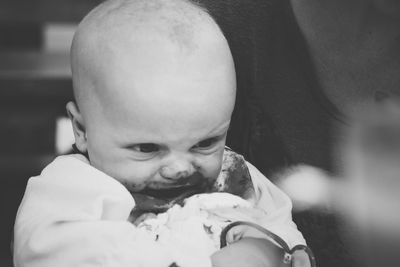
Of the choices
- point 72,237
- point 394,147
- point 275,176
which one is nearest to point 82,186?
point 72,237

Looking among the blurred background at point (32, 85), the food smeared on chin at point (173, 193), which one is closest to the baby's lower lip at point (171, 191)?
the food smeared on chin at point (173, 193)

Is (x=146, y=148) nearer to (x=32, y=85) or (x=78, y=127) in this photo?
(x=78, y=127)

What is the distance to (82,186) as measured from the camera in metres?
1.19

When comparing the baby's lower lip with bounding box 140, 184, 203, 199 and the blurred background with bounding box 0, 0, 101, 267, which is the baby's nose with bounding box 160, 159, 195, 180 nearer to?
the baby's lower lip with bounding box 140, 184, 203, 199

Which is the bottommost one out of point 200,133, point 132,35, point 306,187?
point 306,187

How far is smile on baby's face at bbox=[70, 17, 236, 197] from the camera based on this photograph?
1183mm

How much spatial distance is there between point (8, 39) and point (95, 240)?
780mm

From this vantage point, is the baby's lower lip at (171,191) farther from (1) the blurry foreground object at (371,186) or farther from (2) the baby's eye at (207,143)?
(1) the blurry foreground object at (371,186)

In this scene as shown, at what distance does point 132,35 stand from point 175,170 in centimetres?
26

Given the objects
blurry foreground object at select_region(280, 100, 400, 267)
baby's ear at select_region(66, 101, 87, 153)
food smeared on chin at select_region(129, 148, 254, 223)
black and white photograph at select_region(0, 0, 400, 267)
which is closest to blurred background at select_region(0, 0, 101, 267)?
black and white photograph at select_region(0, 0, 400, 267)

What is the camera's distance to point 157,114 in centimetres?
118

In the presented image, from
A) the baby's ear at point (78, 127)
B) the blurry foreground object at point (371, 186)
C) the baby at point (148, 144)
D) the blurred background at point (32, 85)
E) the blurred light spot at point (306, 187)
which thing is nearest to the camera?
the baby at point (148, 144)

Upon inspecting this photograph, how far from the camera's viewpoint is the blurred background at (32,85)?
1.66 m

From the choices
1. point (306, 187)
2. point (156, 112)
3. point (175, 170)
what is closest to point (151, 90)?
point (156, 112)
